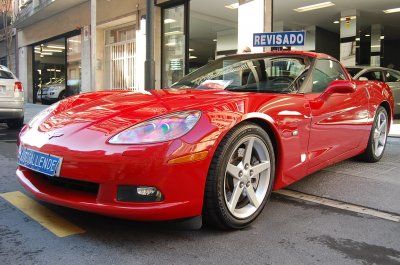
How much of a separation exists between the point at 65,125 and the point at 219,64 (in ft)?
6.23

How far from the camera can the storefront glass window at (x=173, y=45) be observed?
12.0 m

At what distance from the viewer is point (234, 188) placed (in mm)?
2895

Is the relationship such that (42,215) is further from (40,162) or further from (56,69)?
(56,69)

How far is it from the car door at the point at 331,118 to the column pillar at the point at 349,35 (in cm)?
1232

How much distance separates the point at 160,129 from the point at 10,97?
7.21 meters

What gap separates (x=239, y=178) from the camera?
2914 mm

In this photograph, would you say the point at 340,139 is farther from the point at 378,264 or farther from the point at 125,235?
the point at 125,235

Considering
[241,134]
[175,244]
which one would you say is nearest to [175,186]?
[175,244]

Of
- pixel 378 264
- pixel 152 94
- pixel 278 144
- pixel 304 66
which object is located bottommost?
pixel 378 264

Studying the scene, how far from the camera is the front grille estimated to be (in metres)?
2.64

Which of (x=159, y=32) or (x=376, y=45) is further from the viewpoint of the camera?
(x=376, y=45)

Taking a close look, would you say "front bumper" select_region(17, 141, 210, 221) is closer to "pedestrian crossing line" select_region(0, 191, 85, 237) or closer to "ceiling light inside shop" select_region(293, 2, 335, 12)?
"pedestrian crossing line" select_region(0, 191, 85, 237)

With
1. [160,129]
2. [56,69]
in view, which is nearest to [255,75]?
[160,129]

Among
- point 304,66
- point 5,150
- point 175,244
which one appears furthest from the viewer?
point 5,150
